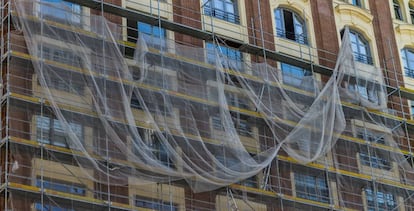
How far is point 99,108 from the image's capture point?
1407 inches

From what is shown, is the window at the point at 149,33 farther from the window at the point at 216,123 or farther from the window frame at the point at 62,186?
the window frame at the point at 62,186

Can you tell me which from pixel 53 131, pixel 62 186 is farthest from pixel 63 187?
pixel 53 131

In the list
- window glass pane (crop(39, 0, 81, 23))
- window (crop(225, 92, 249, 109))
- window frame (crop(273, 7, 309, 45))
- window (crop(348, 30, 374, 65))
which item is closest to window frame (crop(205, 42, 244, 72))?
window (crop(225, 92, 249, 109))

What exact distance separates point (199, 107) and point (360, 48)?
10.2 meters

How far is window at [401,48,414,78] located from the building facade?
13 centimetres

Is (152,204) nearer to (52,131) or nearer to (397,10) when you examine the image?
(52,131)

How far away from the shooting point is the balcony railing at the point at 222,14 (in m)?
42.4

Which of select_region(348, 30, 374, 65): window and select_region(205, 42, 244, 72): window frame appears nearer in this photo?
select_region(205, 42, 244, 72): window frame

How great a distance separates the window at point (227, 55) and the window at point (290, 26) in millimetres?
2747

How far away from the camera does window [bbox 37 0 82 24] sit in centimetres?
3669

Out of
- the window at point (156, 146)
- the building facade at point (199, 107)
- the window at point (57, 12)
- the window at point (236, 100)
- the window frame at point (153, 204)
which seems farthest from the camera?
the window at point (236, 100)

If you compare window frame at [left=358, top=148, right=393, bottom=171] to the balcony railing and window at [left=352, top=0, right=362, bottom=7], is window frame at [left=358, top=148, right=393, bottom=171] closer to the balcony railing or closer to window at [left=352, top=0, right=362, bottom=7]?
the balcony railing

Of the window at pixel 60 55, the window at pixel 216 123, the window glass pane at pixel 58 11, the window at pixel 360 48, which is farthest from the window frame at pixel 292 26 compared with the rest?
the window at pixel 60 55

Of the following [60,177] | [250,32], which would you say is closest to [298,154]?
[250,32]
